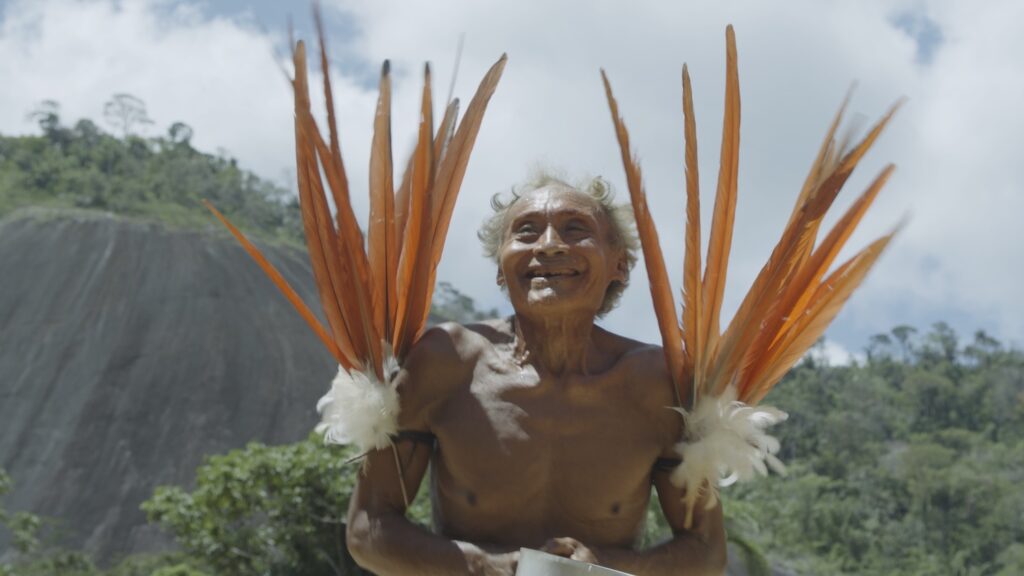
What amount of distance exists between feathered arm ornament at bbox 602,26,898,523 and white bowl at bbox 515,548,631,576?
1.90 feet

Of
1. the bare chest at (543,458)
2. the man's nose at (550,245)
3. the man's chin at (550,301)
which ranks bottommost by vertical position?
the bare chest at (543,458)

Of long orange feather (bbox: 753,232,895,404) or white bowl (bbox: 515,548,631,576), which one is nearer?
white bowl (bbox: 515,548,631,576)

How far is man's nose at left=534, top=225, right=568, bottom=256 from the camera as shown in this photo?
10.3 ft

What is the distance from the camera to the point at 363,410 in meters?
3.05

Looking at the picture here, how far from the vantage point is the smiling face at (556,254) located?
314cm

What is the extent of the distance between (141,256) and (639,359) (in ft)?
117

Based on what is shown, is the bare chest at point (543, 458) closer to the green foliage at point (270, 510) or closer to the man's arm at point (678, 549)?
the man's arm at point (678, 549)

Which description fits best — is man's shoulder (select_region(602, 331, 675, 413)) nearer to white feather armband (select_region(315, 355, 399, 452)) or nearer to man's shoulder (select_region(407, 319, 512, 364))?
man's shoulder (select_region(407, 319, 512, 364))

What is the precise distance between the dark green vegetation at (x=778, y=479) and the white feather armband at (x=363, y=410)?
8753mm

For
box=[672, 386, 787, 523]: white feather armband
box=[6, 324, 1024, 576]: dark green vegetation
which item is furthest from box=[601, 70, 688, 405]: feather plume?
box=[6, 324, 1024, 576]: dark green vegetation

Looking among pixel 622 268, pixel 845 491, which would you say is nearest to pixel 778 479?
pixel 845 491

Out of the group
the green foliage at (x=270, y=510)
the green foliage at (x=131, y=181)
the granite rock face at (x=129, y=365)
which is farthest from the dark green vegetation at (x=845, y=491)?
the green foliage at (x=131, y=181)

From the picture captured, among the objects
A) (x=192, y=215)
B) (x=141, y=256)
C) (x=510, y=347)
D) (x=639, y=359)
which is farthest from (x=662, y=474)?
(x=192, y=215)

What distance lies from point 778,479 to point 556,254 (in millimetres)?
36790
